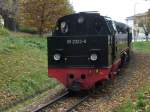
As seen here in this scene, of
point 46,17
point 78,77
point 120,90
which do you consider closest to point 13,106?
point 78,77

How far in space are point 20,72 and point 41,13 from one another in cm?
1955

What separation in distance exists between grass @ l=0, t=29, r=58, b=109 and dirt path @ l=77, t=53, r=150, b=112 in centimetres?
251

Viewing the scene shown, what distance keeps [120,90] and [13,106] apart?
430 cm

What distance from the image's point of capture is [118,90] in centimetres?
1653

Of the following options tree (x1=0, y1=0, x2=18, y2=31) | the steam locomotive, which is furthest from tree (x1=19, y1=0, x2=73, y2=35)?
the steam locomotive

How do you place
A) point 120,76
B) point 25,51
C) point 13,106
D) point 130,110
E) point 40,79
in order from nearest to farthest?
point 130,110, point 13,106, point 40,79, point 120,76, point 25,51

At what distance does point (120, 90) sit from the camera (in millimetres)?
16500

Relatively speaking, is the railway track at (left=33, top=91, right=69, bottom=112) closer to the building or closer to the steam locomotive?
the steam locomotive

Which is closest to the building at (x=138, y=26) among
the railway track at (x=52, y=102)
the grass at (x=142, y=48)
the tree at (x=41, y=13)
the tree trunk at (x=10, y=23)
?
the grass at (x=142, y=48)

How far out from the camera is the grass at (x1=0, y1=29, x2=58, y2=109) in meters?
15.4

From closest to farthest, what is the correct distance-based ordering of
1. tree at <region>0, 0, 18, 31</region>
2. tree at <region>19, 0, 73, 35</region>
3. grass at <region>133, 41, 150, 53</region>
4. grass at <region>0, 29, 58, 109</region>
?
1. grass at <region>0, 29, 58, 109</region>
2. tree at <region>19, 0, 73, 35</region>
3. grass at <region>133, 41, 150, 53</region>
4. tree at <region>0, 0, 18, 31</region>

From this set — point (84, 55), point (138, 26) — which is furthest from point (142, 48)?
point (138, 26)

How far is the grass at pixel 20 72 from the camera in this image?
50.5ft

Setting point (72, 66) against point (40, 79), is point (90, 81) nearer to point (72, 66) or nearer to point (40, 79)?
point (72, 66)
